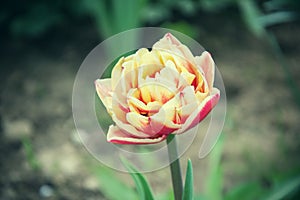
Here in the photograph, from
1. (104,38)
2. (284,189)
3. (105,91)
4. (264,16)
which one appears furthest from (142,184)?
(264,16)

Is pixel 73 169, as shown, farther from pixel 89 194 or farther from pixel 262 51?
pixel 262 51

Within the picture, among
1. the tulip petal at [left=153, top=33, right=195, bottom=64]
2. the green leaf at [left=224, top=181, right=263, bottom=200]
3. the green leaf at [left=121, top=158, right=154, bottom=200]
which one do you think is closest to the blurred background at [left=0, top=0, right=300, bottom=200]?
→ the green leaf at [left=224, top=181, right=263, bottom=200]

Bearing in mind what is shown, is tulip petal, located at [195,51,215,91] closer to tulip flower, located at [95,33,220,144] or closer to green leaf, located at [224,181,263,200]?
tulip flower, located at [95,33,220,144]

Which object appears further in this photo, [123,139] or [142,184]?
[142,184]

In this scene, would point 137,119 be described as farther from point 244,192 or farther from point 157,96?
point 244,192

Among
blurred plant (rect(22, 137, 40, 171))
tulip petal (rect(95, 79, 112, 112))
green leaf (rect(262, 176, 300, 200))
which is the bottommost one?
green leaf (rect(262, 176, 300, 200))

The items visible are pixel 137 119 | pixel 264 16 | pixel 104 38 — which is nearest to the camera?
pixel 137 119

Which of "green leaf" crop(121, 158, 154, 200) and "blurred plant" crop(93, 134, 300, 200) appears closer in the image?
"green leaf" crop(121, 158, 154, 200)
